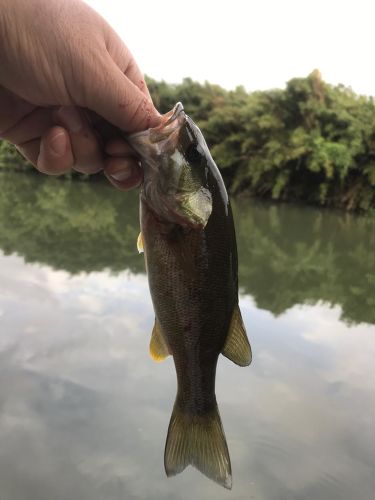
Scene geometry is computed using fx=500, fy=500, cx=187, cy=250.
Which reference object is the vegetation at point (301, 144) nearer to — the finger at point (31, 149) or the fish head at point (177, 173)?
→ the finger at point (31, 149)

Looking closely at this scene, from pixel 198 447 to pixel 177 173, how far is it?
1117 mm

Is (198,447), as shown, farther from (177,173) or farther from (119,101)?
(119,101)

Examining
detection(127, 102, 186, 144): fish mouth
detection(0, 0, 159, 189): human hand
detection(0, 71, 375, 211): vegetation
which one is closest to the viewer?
detection(0, 0, 159, 189): human hand

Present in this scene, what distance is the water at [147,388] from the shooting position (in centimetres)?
335

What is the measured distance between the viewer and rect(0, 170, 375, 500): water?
3.35 m

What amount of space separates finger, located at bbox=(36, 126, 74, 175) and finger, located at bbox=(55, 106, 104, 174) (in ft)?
0.08

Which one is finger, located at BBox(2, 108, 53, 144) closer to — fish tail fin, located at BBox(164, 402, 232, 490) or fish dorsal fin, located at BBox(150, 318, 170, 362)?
fish dorsal fin, located at BBox(150, 318, 170, 362)

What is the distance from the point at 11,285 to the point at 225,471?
540 centimetres

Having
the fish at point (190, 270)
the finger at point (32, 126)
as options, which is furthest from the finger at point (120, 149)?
the finger at point (32, 126)

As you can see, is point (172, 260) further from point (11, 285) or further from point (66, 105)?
point (11, 285)

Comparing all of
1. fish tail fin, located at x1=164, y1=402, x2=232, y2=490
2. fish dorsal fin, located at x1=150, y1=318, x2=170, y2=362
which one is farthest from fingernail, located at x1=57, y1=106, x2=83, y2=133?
fish tail fin, located at x1=164, y1=402, x2=232, y2=490

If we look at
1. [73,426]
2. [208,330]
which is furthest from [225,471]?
[73,426]

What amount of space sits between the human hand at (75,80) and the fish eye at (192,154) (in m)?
0.19

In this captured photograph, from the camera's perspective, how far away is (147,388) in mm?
4332
